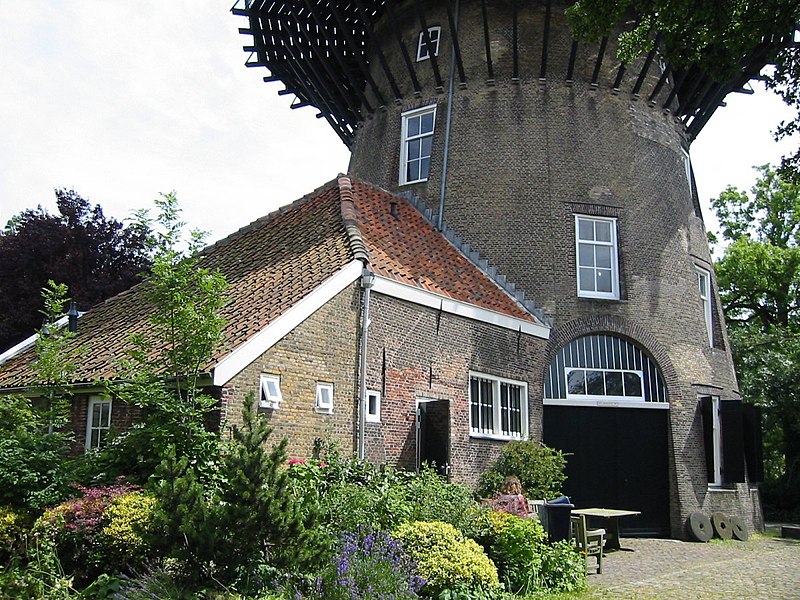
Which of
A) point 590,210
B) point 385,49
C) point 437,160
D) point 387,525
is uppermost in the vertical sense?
point 385,49

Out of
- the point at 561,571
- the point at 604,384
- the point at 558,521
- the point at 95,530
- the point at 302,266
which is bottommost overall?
the point at 561,571

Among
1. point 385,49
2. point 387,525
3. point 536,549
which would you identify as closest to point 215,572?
point 387,525

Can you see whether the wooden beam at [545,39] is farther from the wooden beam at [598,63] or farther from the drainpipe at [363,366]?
the drainpipe at [363,366]

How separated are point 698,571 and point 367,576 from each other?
21.8 feet

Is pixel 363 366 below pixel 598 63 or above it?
below

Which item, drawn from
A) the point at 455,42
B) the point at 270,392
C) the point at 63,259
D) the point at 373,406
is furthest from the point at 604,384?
the point at 63,259

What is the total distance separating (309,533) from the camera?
7.61 metres

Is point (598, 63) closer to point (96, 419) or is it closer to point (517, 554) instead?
point (517, 554)

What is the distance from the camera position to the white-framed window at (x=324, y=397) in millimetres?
11430

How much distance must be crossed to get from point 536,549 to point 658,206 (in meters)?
11.2

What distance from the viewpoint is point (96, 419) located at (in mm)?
11680

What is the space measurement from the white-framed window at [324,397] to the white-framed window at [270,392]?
79 cm

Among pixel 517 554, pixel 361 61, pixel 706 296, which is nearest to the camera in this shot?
pixel 517 554

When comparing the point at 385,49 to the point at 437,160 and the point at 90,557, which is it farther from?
the point at 90,557
